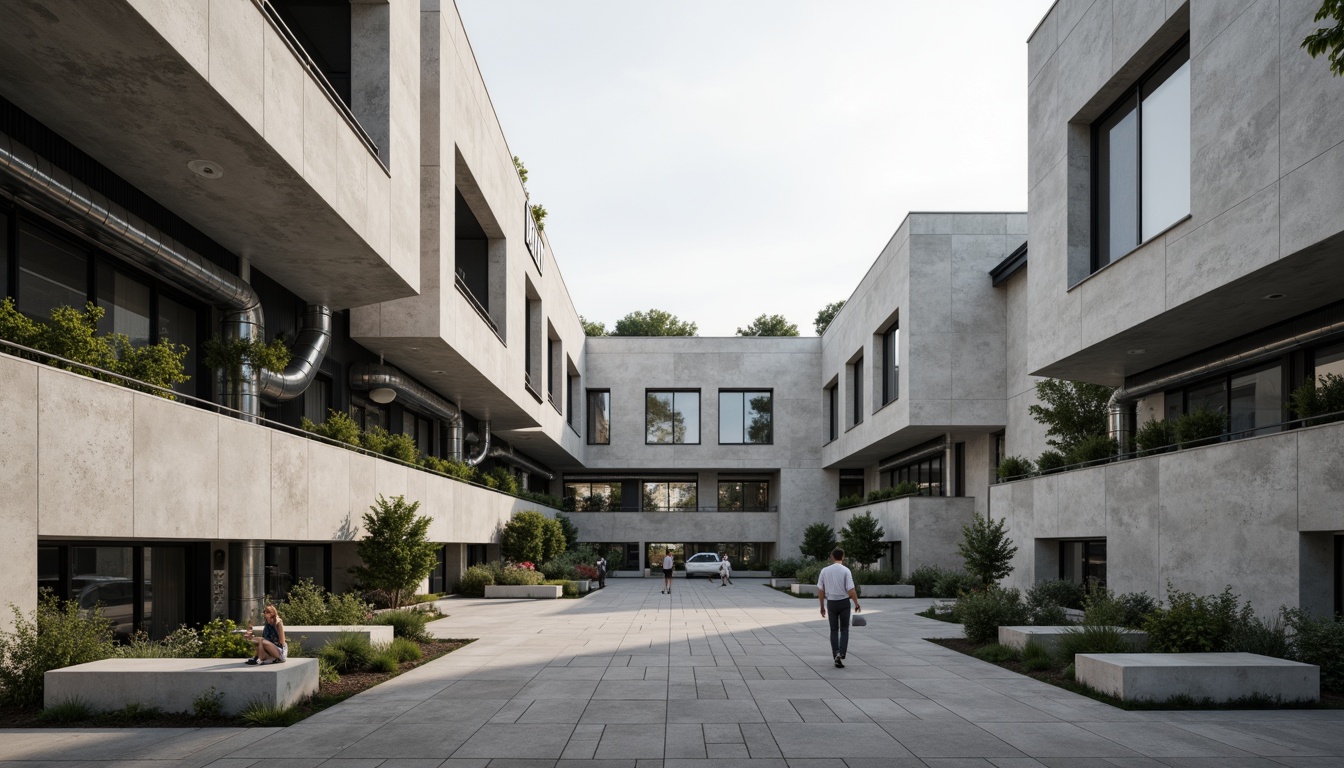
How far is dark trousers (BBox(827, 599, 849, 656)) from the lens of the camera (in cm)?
1437

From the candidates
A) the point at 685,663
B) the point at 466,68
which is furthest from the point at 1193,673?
the point at 466,68

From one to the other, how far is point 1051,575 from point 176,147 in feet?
70.8

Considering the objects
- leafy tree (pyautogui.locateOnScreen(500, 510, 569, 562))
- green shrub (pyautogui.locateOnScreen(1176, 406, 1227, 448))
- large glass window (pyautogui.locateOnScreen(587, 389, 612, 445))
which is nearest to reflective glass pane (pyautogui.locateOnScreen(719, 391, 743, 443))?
large glass window (pyautogui.locateOnScreen(587, 389, 612, 445))

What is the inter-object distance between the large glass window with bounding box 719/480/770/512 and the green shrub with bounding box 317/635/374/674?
42.5m

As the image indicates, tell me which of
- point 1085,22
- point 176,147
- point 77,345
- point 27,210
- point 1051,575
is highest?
point 1085,22

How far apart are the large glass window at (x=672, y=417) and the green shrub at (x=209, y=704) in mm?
42635

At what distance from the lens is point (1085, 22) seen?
A: 2045cm

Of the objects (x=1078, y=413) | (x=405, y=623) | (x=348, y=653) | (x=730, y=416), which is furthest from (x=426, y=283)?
(x=730, y=416)

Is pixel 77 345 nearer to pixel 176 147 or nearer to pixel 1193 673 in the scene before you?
pixel 176 147

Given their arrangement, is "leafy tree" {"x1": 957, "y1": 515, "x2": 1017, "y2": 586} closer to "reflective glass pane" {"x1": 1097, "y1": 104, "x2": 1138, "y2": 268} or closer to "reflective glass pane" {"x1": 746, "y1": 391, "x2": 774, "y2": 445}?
"reflective glass pane" {"x1": 1097, "y1": 104, "x2": 1138, "y2": 268}

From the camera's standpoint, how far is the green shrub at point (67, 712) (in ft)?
31.8

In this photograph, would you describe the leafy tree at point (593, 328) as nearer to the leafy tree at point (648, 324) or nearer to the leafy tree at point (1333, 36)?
the leafy tree at point (648, 324)

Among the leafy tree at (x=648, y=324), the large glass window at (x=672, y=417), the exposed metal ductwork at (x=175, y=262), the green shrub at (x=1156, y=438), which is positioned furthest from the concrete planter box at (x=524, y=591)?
the leafy tree at (x=648, y=324)

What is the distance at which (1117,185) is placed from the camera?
67.2 feet
